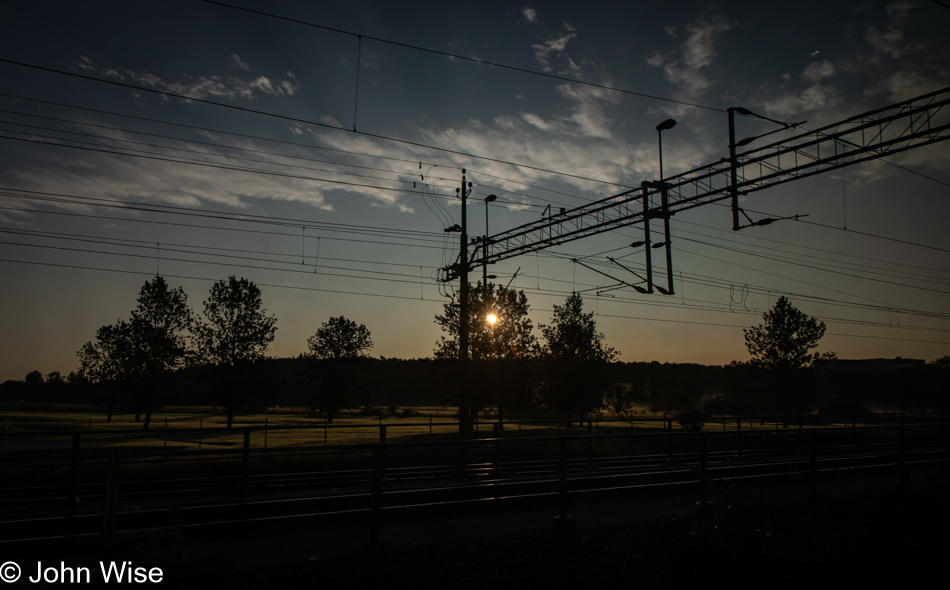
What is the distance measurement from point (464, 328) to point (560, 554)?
1627 centimetres

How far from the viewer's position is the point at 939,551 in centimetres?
780

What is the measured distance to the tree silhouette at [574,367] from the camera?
42125mm

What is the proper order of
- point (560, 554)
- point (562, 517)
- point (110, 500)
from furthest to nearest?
point (562, 517) < point (560, 554) < point (110, 500)

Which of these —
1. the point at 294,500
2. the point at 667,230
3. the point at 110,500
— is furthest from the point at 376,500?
the point at 667,230

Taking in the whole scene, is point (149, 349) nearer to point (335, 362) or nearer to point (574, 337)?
point (335, 362)

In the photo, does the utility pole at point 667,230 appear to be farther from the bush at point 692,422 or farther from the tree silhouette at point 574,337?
the tree silhouette at point 574,337

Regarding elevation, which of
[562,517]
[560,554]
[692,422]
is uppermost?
[562,517]

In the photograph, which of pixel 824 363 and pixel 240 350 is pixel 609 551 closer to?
pixel 240 350

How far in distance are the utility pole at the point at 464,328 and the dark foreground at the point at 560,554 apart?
12685mm

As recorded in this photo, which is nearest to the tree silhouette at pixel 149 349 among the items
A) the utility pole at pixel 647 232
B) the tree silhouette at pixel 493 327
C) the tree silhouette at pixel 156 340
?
the tree silhouette at pixel 156 340

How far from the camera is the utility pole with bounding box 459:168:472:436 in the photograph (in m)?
21.7

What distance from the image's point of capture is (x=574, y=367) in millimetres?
42062

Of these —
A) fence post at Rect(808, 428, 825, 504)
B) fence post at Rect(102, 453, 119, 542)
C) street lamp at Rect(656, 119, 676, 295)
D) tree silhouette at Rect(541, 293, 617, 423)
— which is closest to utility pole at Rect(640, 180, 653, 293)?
street lamp at Rect(656, 119, 676, 295)

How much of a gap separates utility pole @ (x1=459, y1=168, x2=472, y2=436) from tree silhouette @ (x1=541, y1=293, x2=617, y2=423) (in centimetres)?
1975
